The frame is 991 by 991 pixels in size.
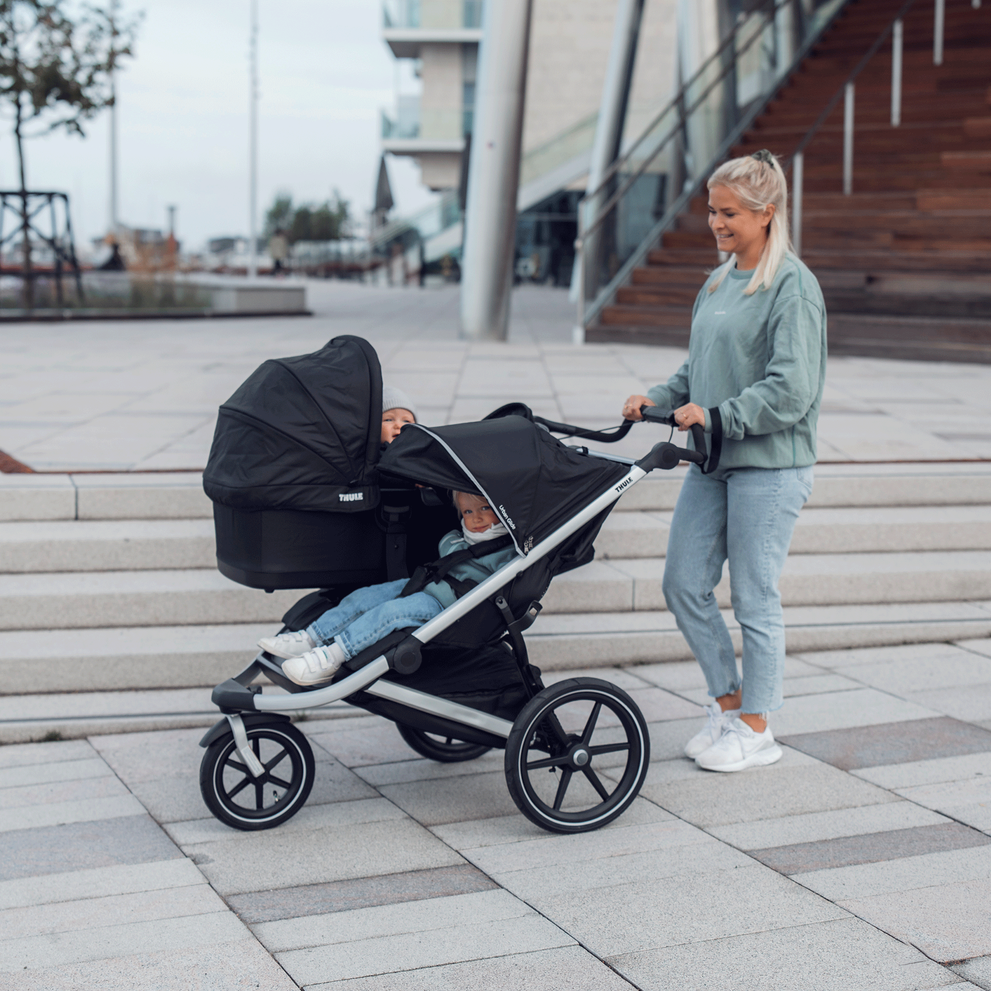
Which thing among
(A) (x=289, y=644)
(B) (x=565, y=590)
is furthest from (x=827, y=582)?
(A) (x=289, y=644)

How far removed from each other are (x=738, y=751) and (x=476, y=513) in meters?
1.26

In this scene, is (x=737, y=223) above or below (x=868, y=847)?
above

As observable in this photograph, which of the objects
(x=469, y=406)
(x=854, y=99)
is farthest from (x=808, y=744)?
(x=854, y=99)

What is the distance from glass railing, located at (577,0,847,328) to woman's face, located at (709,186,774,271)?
10.9 m

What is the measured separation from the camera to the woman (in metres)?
3.70

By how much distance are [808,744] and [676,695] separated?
706 millimetres

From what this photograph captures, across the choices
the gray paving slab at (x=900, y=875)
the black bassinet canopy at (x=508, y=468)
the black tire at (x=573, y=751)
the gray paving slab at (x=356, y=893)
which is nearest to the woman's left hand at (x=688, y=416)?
the black bassinet canopy at (x=508, y=468)

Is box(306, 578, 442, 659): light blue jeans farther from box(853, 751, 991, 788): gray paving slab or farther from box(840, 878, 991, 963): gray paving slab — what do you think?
box(853, 751, 991, 788): gray paving slab

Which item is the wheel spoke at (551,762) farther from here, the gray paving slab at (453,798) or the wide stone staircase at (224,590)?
the wide stone staircase at (224,590)

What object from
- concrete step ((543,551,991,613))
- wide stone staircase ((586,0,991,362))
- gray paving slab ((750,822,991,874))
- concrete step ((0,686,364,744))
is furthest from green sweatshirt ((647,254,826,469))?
wide stone staircase ((586,0,991,362))

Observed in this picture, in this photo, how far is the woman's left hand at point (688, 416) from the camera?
11.8 ft

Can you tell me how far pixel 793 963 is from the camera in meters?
2.80

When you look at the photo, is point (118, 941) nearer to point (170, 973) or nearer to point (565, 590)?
point (170, 973)

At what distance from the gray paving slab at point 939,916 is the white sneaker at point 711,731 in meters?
1.06
